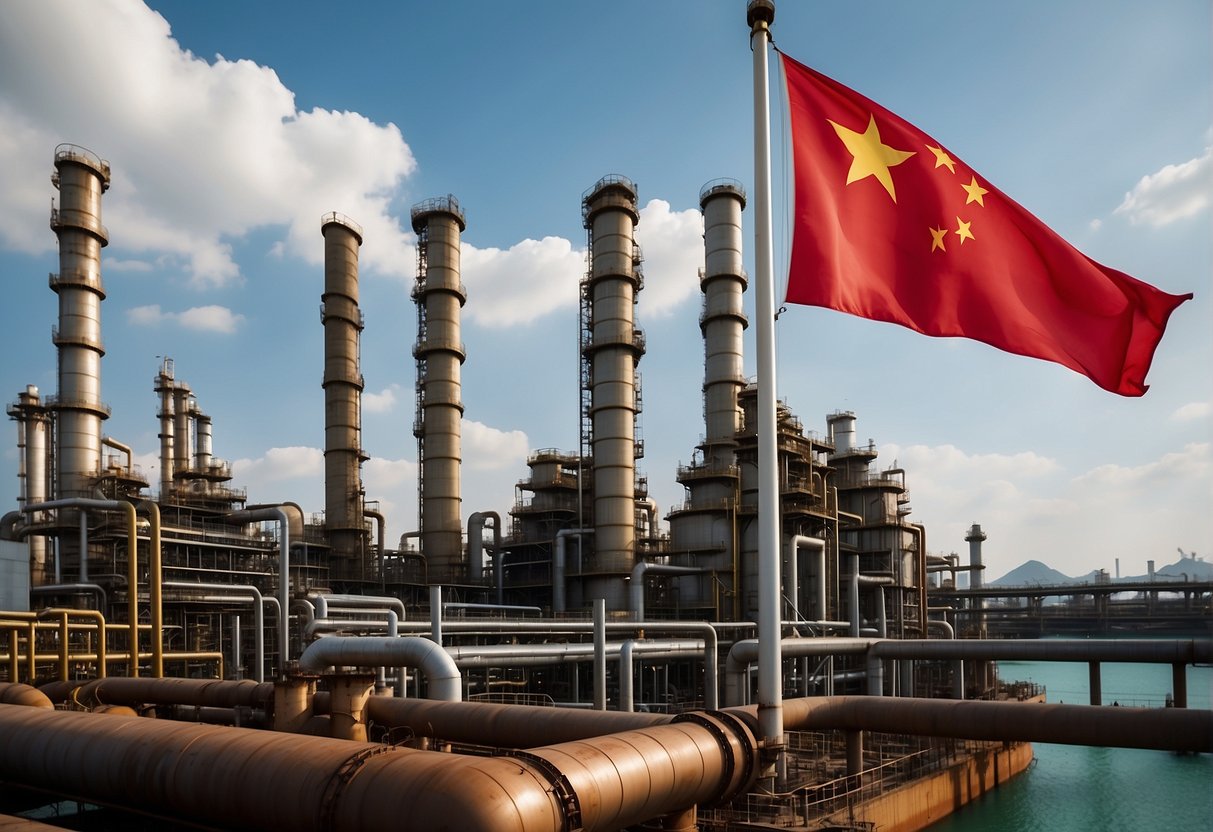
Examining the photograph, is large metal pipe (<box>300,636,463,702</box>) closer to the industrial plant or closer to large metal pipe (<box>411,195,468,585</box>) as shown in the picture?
the industrial plant

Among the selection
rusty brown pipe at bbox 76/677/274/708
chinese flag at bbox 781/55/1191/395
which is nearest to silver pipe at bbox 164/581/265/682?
rusty brown pipe at bbox 76/677/274/708

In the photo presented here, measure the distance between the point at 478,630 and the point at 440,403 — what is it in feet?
86.9

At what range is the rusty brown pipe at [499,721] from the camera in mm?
11797

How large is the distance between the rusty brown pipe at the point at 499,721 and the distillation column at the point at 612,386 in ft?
106

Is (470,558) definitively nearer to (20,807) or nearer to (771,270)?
(20,807)

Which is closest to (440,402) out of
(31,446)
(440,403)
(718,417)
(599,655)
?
(440,403)

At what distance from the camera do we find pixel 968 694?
4516 cm

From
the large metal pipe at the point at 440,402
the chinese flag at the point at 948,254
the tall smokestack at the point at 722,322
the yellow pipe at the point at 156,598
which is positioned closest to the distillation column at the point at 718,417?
the tall smokestack at the point at 722,322

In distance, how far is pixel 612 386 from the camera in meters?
47.4

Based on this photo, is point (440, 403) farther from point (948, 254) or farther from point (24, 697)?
point (948, 254)

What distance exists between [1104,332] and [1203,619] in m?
121

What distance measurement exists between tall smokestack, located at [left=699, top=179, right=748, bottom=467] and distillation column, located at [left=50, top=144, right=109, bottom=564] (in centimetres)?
2947

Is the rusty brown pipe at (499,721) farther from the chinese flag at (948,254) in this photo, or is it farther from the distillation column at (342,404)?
the distillation column at (342,404)

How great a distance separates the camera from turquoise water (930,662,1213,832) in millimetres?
26942
